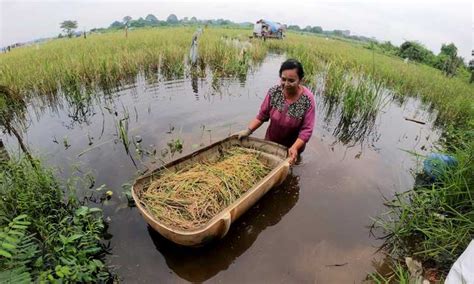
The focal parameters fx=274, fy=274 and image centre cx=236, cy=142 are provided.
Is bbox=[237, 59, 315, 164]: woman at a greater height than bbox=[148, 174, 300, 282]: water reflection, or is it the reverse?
bbox=[237, 59, 315, 164]: woman

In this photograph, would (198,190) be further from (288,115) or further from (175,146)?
(175,146)

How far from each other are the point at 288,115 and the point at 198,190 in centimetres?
153

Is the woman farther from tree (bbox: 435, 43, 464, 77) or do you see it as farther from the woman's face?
tree (bbox: 435, 43, 464, 77)

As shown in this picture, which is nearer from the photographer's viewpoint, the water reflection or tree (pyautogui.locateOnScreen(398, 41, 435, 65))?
the water reflection

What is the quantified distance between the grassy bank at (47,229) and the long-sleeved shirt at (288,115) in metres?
2.34

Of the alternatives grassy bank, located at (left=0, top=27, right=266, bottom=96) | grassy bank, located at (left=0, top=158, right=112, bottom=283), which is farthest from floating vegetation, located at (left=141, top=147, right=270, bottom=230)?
grassy bank, located at (left=0, top=27, right=266, bottom=96)

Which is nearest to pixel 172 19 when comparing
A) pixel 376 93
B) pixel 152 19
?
pixel 152 19

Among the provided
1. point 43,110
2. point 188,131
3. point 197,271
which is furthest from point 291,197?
point 43,110

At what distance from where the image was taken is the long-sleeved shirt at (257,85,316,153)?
3393 millimetres

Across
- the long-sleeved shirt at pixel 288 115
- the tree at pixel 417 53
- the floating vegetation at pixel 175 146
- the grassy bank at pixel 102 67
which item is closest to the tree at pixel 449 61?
the tree at pixel 417 53

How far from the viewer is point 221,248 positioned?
Result: 264cm

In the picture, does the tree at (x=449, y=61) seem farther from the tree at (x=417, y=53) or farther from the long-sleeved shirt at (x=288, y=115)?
the long-sleeved shirt at (x=288, y=115)

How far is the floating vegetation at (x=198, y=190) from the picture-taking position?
8.20 ft

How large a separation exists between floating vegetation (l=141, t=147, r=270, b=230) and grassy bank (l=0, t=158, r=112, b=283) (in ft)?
1.79
